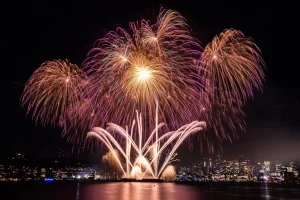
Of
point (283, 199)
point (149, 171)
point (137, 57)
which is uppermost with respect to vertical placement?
point (137, 57)

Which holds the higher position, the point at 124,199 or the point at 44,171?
the point at 44,171

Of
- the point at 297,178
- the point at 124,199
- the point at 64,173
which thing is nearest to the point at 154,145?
the point at 124,199

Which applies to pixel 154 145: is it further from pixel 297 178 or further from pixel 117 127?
pixel 297 178

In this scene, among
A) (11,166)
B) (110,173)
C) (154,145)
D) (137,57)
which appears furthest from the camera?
(11,166)

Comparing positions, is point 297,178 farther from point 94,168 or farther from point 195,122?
point 195,122

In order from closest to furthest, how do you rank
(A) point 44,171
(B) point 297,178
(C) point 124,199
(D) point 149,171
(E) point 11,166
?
(C) point 124,199 < (D) point 149,171 < (E) point 11,166 < (A) point 44,171 < (B) point 297,178

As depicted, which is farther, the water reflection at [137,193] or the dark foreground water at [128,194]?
the dark foreground water at [128,194]

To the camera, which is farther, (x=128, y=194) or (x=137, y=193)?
(x=137, y=193)

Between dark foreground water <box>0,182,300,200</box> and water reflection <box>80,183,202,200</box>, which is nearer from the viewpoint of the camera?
water reflection <box>80,183,202,200</box>

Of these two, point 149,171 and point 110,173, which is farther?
point 110,173
